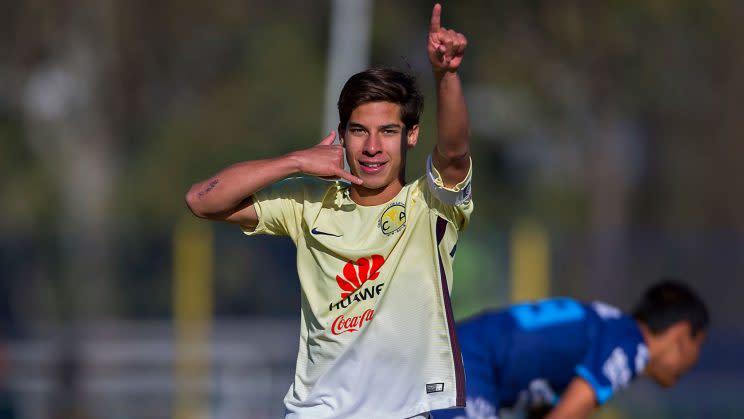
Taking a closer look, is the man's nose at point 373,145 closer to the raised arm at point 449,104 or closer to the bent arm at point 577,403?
the raised arm at point 449,104

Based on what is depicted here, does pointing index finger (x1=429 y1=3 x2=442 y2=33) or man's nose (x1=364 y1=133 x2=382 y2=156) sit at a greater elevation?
pointing index finger (x1=429 y1=3 x2=442 y2=33)

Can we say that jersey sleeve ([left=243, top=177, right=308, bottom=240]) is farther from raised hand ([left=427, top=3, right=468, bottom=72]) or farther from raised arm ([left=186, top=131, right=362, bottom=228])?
raised hand ([left=427, top=3, right=468, bottom=72])

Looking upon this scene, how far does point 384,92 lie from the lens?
396 cm

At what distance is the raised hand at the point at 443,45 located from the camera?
11.7 ft

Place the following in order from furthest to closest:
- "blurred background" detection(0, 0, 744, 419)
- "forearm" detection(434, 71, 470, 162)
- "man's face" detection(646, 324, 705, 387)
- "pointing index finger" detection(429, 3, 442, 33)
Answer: "blurred background" detection(0, 0, 744, 419) < "man's face" detection(646, 324, 705, 387) < "forearm" detection(434, 71, 470, 162) < "pointing index finger" detection(429, 3, 442, 33)

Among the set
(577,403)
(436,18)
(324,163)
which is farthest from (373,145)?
(577,403)

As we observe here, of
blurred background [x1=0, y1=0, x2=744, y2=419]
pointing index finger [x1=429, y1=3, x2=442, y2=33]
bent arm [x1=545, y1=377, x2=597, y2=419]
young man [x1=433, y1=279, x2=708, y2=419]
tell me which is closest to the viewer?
pointing index finger [x1=429, y1=3, x2=442, y2=33]

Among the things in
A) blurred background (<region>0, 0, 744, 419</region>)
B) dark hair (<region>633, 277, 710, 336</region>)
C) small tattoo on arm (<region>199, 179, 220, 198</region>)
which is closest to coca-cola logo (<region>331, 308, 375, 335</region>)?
small tattoo on arm (<region>199, 179, 220, 198</region>)

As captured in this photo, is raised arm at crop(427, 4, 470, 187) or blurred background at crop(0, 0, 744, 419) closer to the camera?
raised arm at crop(427, 4, 470, 187)

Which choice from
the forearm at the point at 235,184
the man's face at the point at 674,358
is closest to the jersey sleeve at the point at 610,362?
the man's face at the point at 674,358

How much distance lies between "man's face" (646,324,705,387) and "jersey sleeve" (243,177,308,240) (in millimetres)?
2271

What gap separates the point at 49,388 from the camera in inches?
481

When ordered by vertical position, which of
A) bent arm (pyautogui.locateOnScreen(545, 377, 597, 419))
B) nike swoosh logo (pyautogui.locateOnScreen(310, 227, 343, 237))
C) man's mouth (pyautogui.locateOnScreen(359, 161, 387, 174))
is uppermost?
man's mouth (pyautogui.locateOnScreen(359, 161, 387, 174))

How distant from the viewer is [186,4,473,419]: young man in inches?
156
